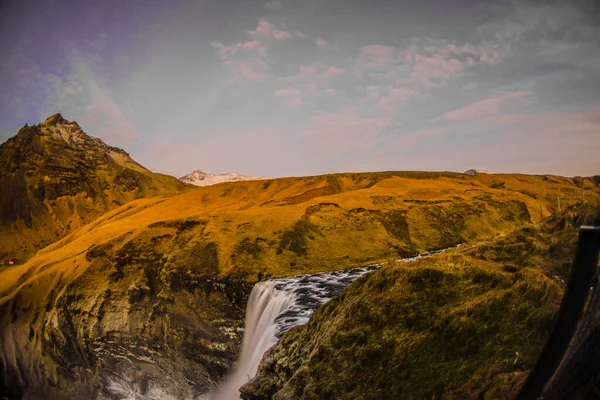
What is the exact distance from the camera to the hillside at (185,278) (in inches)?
1810

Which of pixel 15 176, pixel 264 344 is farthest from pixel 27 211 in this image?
pixel 264 344

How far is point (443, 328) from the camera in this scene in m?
11.1

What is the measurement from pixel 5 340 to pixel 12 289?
31.1 ft

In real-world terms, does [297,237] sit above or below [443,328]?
below

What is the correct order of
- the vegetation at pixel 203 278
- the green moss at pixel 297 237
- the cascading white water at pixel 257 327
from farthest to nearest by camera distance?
1. the green moss at pixel 297 237
2. the vegetation at pixel 203 278
3. the cascading white water at pixel 257 327

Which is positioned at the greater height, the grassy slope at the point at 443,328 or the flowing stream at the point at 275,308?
the grassy slope at the point at 443,328

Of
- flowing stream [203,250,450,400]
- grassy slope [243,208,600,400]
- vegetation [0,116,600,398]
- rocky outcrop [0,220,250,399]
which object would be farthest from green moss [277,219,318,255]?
grassy slope [243,208,600,400]

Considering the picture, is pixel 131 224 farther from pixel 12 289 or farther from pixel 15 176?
pixel 15 176

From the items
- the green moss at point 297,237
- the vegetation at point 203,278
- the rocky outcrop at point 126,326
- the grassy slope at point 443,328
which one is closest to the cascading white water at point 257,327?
the rocky outcrop at point 126,326

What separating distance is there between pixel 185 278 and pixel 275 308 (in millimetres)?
21022

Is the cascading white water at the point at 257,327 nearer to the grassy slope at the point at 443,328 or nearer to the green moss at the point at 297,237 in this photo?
the green moss at the point at 297,237

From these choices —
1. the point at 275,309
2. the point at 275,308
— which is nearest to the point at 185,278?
the point at 275,308

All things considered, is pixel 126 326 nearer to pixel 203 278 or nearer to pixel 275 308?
pixel 203 278

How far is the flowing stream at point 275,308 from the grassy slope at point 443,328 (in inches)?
394
